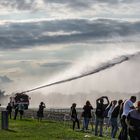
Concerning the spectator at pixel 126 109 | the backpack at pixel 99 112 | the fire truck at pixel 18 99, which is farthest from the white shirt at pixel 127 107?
the fire truck at pixel 18 99

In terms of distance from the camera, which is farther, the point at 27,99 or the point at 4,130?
Answer: the point at 27,99

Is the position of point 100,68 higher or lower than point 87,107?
higher

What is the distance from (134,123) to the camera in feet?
78.3

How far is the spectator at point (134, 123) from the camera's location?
78.2 feet

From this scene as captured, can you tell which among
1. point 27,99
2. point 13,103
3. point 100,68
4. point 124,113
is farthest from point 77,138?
point 27,99

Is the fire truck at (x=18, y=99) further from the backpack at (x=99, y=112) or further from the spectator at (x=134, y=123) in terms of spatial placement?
the spectator at (x=134, y=123)

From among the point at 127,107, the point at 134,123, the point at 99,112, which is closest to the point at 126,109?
the point at 127,107

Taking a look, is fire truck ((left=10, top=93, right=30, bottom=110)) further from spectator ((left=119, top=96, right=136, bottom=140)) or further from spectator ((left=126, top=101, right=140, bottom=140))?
spectator ((left=126, top=101, right=140, bottom=140))

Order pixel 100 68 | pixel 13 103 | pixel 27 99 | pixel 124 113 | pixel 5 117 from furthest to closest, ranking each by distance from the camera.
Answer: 1. pixel 27 99
2. pixel 13 103
3. pixel 100 68
4. pixel 5 117
5. pixel 124 113

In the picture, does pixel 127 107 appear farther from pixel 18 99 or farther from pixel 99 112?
pixel 18 99

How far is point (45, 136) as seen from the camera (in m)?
33.2

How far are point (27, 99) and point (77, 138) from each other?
36869 millimetres

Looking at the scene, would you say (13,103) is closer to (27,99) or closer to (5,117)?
(27,99)

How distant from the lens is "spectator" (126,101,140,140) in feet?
78.2
